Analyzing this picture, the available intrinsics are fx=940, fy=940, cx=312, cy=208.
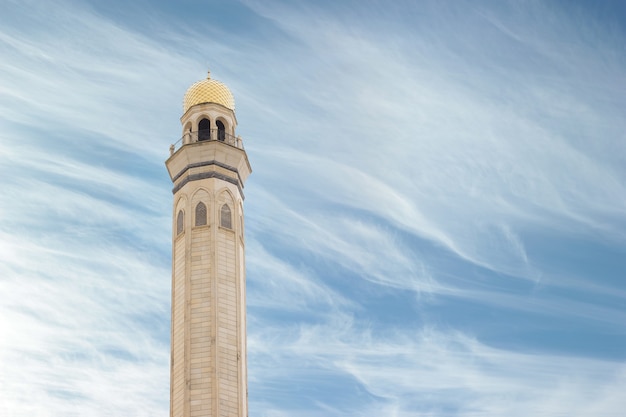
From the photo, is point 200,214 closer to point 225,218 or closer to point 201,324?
point 225,218

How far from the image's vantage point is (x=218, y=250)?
166 ft

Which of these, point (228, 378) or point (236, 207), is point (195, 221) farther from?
point (228, 378)

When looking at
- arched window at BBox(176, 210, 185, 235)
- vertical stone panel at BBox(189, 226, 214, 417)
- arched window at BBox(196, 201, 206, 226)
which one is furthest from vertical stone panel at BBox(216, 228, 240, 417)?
arched window at BBox(176, 210, 185, 235)

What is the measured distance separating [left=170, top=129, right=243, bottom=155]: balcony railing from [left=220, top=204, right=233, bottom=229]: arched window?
4.11 meters

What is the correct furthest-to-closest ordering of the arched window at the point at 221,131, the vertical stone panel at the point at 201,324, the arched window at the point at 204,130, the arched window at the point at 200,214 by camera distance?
the arched window at the point at 221,131 < the arched window at the point at 204,130 < the arched window at the point at 200,214 < the vertical stone panel at the point at 201,324

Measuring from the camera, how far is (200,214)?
2048 inches

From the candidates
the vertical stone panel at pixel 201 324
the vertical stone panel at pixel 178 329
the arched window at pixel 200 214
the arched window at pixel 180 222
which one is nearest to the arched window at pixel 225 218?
the arched window at pixel 200 214

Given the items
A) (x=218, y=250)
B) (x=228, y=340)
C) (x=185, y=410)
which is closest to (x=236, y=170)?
(x=218, y=250)

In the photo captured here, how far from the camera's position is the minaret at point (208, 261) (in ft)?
154

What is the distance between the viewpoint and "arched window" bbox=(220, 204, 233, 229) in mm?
51969

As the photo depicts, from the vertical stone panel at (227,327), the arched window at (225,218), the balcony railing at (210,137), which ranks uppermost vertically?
the balcony railing at (210,137)

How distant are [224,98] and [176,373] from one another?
17559mm

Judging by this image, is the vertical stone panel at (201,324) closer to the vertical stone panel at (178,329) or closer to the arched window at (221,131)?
the vertical stone panel at (178,329)

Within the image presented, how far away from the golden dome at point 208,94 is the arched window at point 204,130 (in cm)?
131
